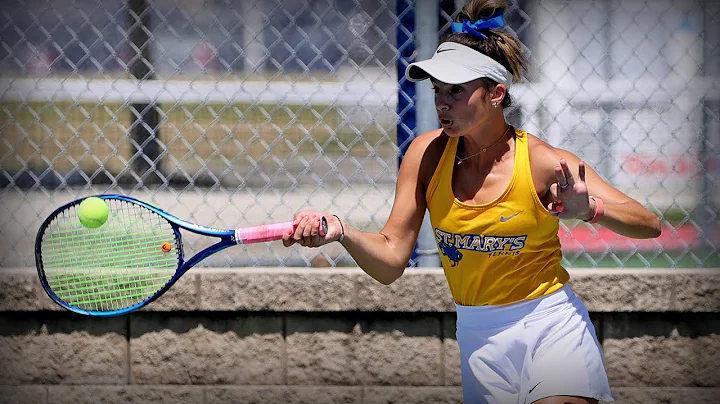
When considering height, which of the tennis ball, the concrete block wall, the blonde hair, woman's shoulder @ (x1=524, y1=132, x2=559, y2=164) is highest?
the blonde hair

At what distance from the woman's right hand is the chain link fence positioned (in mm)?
1597

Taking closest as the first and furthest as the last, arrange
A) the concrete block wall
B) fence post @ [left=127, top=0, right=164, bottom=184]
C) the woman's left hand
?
1. the woman's left hand
2. the concrete block wall
3. fence post @ [left=127, top=0, right=164, bottom=184]

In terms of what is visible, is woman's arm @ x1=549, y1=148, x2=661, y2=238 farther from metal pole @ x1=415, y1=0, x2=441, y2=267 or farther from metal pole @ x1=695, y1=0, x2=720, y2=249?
metal pole @ x1=695, y1=0, x2=720, y2=249

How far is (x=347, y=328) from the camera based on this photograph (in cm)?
458

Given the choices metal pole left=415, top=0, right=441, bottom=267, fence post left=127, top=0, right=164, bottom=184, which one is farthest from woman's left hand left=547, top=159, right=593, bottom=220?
fence post left=127, top=0, right=164, bottom=184

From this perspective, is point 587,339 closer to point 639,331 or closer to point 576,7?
point 639,331

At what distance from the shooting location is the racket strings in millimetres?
4008

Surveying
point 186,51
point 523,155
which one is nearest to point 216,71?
point 186,51

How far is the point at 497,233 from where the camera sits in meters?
3.11

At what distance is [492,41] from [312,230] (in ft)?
2.98

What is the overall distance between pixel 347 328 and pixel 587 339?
5.39 ft

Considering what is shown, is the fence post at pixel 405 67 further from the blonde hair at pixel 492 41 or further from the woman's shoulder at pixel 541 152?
the woman's shoulder at pixel 541 152

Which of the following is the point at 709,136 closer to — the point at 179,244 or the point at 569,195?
the point at 569,195

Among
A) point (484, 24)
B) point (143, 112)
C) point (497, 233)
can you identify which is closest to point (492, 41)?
point (484, 24)
